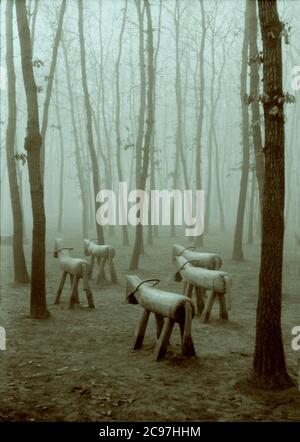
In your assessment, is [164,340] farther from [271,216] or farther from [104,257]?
[104,257]

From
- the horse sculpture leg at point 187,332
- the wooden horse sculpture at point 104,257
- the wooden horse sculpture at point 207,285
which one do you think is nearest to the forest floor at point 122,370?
the horse sculpture leg at point 187,332

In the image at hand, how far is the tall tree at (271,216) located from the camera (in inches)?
229

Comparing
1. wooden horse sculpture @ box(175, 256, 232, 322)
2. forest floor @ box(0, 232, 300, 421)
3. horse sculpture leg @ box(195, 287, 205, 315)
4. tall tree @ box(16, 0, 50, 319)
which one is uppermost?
tall tree @ box(16, 0, 50, 319)

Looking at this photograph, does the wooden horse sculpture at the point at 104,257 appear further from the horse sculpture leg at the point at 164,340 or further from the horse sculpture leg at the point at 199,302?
the horse sculpture leg at the point at 164,340

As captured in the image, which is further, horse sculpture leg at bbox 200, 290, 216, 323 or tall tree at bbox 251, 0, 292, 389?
horse sculpture leg at bbox 200, 290, 216, 323

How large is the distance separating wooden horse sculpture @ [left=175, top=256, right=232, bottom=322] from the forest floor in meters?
0.29

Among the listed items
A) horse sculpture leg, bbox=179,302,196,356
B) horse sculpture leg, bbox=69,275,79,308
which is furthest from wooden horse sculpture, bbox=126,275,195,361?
horse sculpture leg, bbox=69,275,79,308

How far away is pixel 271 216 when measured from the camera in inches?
234

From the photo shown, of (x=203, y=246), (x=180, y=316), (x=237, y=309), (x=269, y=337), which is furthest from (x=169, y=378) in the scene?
(x=203, y=246)

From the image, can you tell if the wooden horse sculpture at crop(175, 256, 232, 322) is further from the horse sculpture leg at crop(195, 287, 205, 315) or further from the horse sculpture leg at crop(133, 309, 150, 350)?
the horse sculpture leg at crop(133, 309, 150, 350)

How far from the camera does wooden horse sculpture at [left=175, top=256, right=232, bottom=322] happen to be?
9289 millimetres

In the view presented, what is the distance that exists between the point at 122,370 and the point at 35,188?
4379mm

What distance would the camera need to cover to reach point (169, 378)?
6.55 meters

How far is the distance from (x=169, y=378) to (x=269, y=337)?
145 cm
